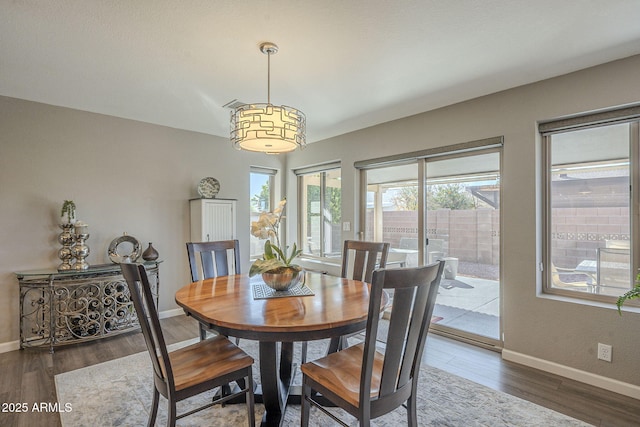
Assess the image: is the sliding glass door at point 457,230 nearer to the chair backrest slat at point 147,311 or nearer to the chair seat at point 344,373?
the chair seat at point 344,373

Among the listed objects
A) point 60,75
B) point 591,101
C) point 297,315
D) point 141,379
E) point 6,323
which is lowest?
point 141,379

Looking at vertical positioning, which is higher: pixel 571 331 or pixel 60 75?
pixel 60 75

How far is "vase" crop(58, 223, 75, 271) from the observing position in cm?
312

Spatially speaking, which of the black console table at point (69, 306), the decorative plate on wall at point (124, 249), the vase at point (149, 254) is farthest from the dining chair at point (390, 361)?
the decorative plate on wall at point (124, 249)

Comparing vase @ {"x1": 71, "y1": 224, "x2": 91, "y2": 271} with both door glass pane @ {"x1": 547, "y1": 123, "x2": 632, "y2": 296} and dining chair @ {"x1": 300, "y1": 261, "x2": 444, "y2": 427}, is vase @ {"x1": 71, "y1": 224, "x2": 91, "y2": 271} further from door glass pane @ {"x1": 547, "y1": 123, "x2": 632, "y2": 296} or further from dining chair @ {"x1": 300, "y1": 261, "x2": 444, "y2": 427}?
door glass pane @ {"x1": 547, "y1": 123, "x2": 632, "y2": 296}

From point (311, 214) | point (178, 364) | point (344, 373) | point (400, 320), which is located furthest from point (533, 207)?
point (311, 214)

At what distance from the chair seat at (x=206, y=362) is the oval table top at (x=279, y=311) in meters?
0.28

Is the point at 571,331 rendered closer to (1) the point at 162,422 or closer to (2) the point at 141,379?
(1) the point at 162,422

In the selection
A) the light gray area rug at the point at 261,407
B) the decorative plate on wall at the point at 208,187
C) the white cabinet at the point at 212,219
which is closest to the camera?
the light gray area rug at the point at 261,407

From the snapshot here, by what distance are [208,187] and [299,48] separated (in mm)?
2529

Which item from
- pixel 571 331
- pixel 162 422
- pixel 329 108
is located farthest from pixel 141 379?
pixel 571 331

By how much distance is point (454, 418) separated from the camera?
197cm

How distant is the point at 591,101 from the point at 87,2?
3.46 m

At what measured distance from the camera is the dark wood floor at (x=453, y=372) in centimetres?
202
